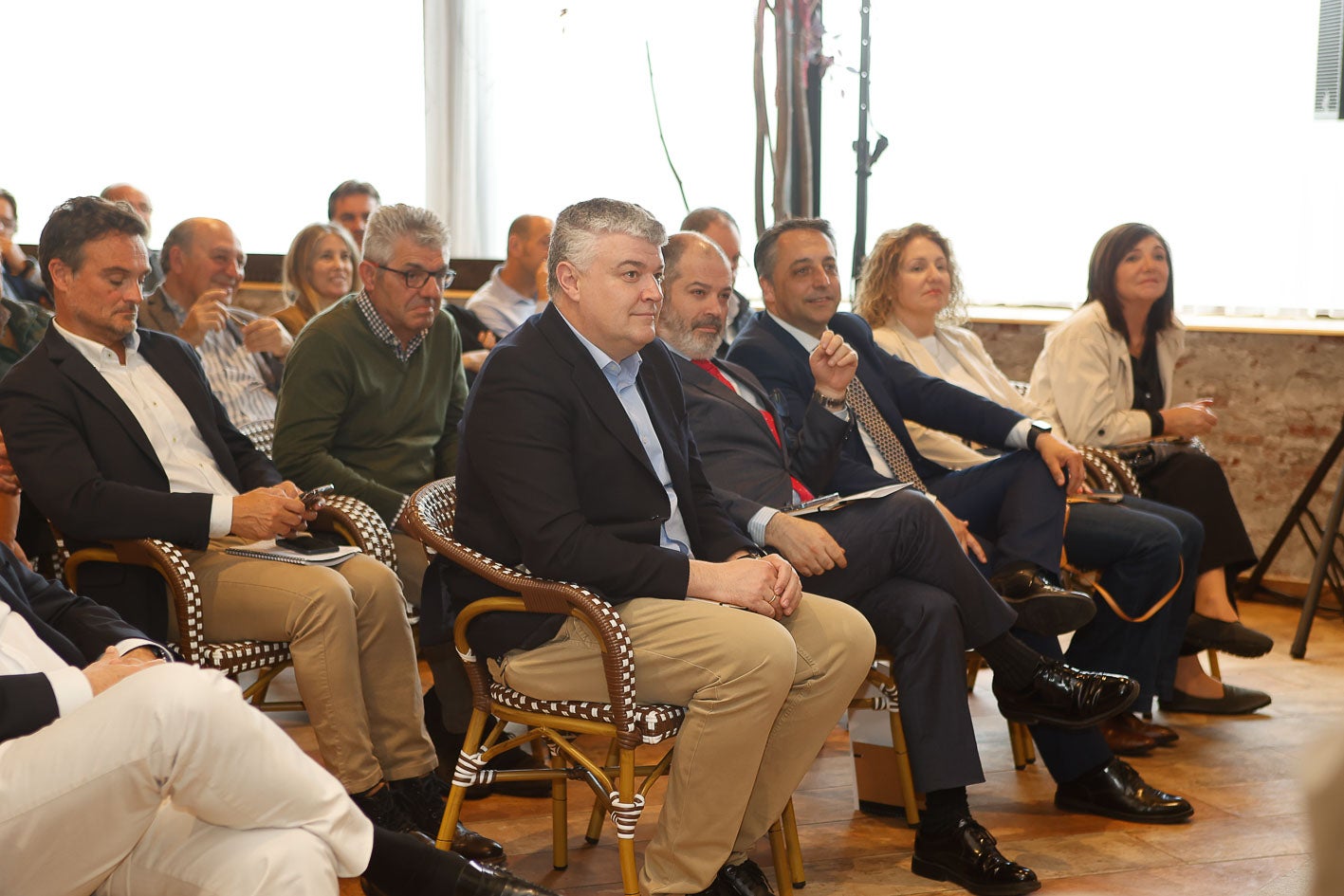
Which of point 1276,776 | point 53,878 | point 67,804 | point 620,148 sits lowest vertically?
point 1276,776

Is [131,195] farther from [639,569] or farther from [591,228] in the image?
[639,569]

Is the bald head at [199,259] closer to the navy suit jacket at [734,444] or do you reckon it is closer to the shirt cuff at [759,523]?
the navy suit jacket at [734,444]

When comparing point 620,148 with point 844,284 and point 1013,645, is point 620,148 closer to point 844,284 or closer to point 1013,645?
point 844,284

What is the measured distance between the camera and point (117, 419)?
276cm

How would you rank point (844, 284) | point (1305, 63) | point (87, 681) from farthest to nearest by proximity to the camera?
1. point (844, 284)
2. point (1305, 63)
3. point (87, 681)

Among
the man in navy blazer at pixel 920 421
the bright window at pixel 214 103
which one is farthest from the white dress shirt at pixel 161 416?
the bright window at pixel 214 103

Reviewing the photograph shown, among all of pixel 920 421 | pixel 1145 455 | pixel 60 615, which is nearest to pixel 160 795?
pixel 60 615

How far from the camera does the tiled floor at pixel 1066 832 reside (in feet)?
9.09

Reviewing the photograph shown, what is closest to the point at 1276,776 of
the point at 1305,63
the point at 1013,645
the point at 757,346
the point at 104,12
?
the point at 1013,645

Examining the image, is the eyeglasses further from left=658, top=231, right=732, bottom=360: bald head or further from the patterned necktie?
the patterned necktie

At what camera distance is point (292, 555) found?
2.76 m

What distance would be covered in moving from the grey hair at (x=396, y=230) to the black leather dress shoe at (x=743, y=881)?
1.74 meters

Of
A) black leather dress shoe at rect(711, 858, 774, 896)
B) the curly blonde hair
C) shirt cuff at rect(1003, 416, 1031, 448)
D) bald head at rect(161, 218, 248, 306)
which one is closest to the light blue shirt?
black leather dress shoe at rect(711, 858, 774, 896)

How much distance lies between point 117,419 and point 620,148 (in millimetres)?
4274
